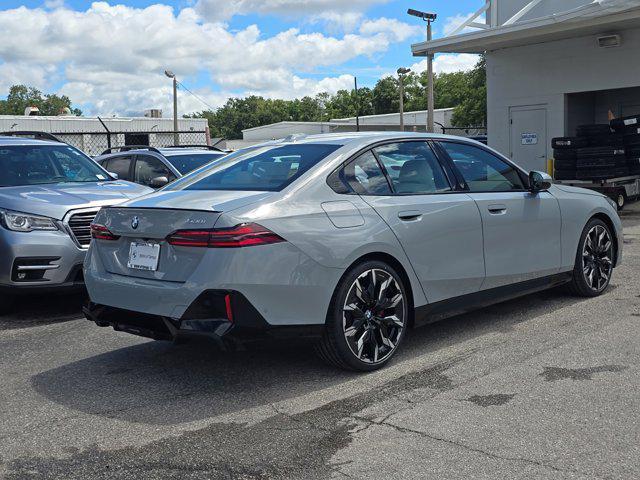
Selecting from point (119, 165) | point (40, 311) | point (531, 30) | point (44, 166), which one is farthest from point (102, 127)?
point (40, 311)

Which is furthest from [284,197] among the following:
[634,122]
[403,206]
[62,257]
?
[634,122]

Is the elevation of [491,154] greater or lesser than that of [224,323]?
greater

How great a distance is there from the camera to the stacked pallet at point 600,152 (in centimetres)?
1509

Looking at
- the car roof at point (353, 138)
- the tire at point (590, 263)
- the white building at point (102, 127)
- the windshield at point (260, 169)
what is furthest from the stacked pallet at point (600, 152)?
the white building at point (102, 127)

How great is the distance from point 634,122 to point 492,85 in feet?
15.5

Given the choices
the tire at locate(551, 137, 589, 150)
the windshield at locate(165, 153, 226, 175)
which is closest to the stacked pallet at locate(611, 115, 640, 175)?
the tire at locate(551, 137, 589, 150)

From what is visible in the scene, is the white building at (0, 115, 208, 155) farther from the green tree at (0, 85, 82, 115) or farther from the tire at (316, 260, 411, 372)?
the green tree at (0, 85, 82, 115)

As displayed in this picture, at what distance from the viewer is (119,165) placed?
12047 millimetres

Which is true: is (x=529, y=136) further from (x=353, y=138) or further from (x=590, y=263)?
(x=353, y=138)

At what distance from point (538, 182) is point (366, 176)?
1.84 meters

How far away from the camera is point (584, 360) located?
507cm

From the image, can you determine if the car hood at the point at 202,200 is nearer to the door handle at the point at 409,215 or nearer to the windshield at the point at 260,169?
the windshield at the point at 260,169

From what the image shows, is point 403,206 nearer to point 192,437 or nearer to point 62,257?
point 192,437

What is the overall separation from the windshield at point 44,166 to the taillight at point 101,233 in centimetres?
300
